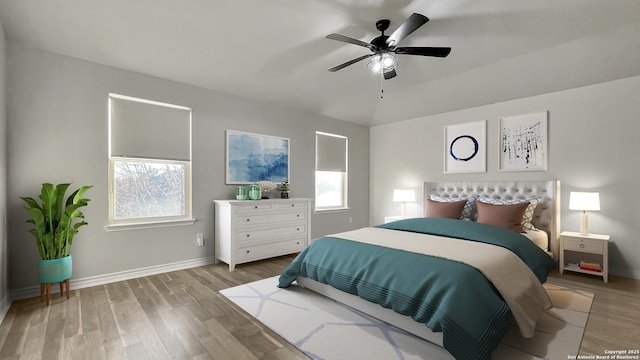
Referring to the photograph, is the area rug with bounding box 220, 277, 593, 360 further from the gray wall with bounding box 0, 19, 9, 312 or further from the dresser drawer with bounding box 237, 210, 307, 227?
the gray wall with bounding box 0, 19, 9, 312

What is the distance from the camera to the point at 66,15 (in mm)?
2568

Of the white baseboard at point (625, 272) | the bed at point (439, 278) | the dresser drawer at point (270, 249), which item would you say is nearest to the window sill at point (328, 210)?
the dresser drawer at point (270, 249)

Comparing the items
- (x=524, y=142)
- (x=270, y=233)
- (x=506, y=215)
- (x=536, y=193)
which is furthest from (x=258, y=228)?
(x=524, y=142)

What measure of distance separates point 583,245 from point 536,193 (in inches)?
32.8

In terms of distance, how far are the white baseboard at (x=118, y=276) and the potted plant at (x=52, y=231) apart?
31 cm

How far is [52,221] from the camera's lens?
106 inches

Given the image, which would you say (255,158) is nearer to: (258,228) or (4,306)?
(258,228)

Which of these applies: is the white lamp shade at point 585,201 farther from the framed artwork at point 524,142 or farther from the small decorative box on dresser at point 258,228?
the small decorative box on dresser at point 258,228

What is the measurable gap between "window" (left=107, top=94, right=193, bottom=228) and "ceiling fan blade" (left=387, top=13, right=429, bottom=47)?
2.71 m

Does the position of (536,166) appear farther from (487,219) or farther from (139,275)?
(139,275)

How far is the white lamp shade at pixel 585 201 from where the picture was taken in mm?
3381

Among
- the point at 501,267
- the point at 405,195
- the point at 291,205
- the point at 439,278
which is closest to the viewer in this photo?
the point at 439,278

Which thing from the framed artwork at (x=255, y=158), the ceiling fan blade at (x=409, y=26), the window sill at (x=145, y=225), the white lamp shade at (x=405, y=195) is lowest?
the window sill at (x=145, y=225)

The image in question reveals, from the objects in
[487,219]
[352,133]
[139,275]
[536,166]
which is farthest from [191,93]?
[536,166]
